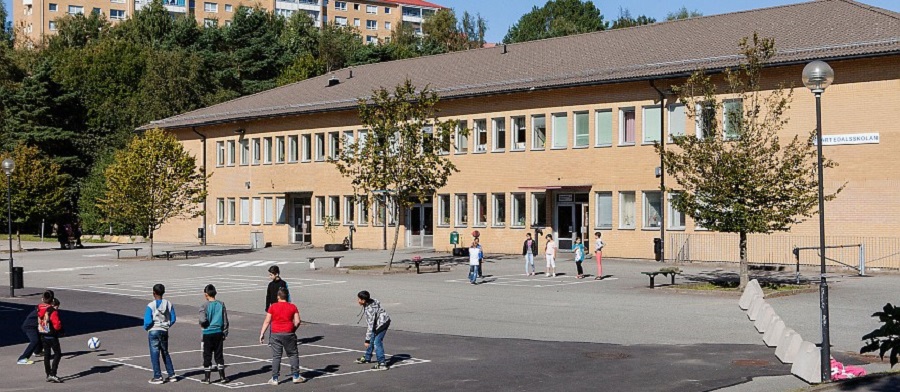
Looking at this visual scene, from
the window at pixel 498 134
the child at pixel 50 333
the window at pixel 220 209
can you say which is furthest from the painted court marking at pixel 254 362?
the window at pixel 220 209

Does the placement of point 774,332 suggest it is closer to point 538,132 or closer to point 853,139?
point 853,139

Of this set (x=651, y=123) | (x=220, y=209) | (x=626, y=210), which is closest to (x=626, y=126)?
(x=651, y=123)

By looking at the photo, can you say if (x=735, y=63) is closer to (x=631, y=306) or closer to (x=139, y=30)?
(x=631, y=306)

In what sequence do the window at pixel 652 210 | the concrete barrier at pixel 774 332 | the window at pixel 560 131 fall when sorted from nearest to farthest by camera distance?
the concrete barrier at pixel 774 332, the window at pixel 652 210, the window at pixel 560 131

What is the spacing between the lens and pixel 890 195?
3816cm

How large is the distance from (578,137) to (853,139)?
12526 mm

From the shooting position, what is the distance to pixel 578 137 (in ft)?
157

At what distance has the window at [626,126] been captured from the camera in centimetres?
4597

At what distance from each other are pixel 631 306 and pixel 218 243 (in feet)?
144

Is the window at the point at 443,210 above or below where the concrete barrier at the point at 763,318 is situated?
above

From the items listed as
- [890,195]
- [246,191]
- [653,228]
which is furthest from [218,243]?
[890,195]

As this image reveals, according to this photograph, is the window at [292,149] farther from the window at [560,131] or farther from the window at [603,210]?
the window at [603,210]

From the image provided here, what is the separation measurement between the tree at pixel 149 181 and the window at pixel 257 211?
1063cm

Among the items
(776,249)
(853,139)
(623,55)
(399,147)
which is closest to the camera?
(853,139)
